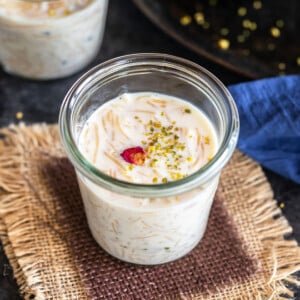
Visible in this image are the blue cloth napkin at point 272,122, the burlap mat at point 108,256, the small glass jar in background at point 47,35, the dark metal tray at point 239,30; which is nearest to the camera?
the burlap mat at point 108,256

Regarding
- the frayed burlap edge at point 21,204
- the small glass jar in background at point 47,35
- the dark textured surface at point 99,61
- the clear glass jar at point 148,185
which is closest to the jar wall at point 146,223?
the clear glass jar at point 148,185

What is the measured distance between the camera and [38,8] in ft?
6.10

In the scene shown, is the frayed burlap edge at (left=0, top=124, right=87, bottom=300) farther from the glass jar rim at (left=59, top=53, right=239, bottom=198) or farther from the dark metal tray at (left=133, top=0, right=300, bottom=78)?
the dark metal tray at (left=133, top=0, right=300, bottom=78)

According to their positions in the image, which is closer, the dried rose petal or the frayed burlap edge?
the dried rose petal

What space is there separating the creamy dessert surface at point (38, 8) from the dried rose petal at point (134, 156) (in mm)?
602

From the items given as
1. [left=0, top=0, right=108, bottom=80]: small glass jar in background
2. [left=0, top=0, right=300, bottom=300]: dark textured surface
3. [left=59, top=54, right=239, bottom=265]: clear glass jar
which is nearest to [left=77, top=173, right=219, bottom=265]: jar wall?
[left=59, top=54, right=239, bottom=265]: clear glass jar

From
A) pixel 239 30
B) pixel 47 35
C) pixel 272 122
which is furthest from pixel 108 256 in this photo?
pixel 239 30

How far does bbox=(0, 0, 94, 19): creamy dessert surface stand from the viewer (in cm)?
184

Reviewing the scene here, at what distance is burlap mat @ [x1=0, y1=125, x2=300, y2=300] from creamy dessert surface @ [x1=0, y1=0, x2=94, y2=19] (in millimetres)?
347

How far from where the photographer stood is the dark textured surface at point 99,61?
5.59 feet

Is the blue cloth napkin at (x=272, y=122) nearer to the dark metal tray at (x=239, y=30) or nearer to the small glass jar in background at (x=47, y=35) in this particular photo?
the dark metal tray at (x=239, y=30)

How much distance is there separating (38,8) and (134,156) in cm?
67

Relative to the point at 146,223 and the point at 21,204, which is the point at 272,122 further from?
the point at 21,204

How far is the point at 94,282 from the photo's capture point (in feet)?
4.99
